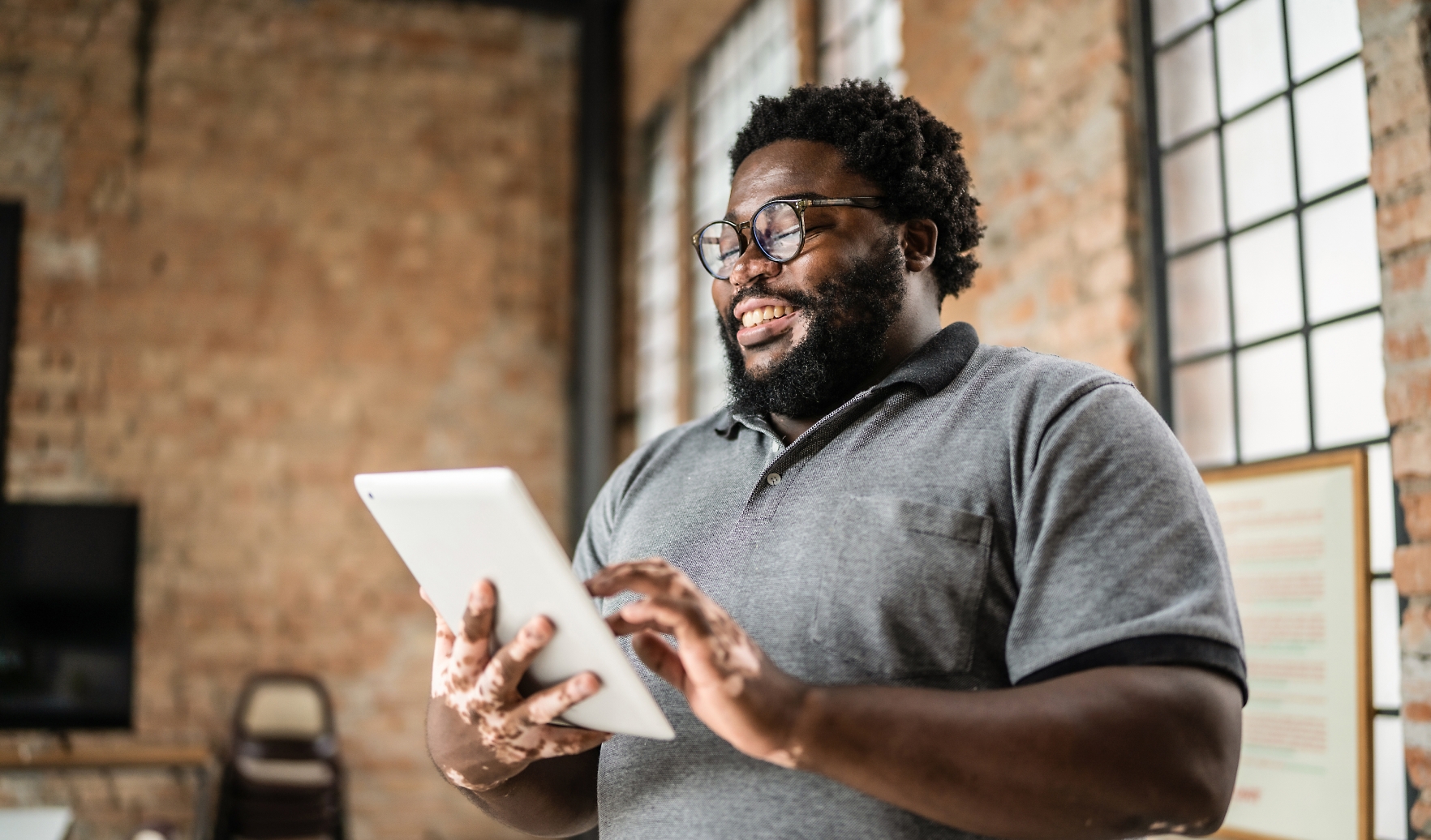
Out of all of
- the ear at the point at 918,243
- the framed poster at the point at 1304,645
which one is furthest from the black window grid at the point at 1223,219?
the ear at the point at 918,243

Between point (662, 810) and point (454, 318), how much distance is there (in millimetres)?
4883

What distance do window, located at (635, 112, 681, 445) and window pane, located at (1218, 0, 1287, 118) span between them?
3.06 meters

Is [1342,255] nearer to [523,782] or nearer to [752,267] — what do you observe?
[752,267]

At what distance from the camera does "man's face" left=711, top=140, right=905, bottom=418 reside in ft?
Result: 4.22

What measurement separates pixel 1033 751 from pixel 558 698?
372 millimetres

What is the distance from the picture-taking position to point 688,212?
5227 mm

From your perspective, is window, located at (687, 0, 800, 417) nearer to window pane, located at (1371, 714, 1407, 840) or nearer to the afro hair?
window pane, located at (1371, 714, 1407, 840)

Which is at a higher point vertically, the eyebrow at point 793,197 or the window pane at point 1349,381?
the eyebrow at point 793,197

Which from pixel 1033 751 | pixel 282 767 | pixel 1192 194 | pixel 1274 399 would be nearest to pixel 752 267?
pixel 1033 751

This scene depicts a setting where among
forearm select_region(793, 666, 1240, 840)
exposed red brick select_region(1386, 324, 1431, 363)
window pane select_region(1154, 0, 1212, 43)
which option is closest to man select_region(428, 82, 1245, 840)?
forearm select_region(793, 666, 1240, 840)

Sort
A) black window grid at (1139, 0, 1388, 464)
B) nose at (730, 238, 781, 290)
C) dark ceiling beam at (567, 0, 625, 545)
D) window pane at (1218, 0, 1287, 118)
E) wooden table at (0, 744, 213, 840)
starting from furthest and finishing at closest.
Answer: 1. dark ceiling beam at (567, 0, 625, 545)
2. wooden table at (0, 744, 213, 840)
3. window pane at (1218, 0, 1287, 118)
4. black window grid at (1139, 0, 1388, 464)
5. nose at (730, 238, 781, 290)

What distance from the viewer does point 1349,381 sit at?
2.08 metres

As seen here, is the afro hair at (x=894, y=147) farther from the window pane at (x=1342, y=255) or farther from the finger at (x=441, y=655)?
the window pane at (x=1342, y=255)

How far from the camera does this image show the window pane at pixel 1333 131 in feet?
6.74
